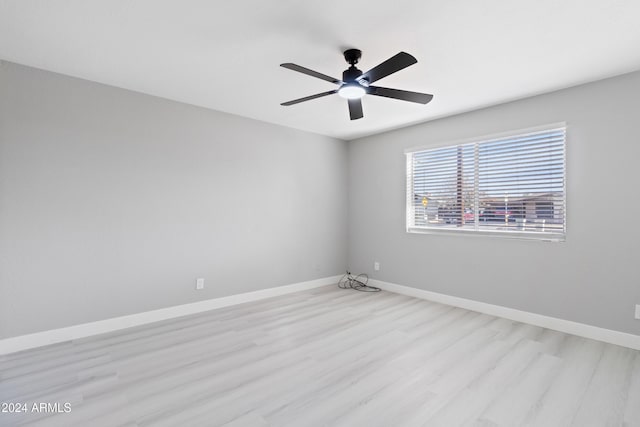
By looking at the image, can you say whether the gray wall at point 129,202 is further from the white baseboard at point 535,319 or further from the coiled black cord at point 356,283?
the white baseboard at point 535,319

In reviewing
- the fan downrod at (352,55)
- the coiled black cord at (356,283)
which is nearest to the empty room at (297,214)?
the fan downrod at (352,55)

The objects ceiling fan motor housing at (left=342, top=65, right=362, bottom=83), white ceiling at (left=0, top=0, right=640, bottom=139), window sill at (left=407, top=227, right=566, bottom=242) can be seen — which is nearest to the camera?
white ceiling at (left=0, top=0, right=640, bottom=139)

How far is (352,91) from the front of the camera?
244cm

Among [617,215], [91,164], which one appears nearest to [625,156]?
[617,215]

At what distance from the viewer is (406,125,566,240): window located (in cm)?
325

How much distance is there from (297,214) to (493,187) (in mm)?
2572

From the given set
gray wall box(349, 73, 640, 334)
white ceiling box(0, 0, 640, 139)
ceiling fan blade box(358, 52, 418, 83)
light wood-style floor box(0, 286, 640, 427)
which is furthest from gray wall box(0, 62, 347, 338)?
ceiling fan blade box(358, 52, 418, 83)

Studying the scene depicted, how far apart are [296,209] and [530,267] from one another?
9.69 feet

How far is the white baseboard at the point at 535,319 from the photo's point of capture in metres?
2.78

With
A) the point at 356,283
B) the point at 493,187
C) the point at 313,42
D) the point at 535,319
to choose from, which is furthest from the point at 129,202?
the point at 535,319

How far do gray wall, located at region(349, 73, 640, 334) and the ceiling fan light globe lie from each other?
205 cm

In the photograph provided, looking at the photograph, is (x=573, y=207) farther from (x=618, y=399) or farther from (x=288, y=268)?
(x=288, y=268)

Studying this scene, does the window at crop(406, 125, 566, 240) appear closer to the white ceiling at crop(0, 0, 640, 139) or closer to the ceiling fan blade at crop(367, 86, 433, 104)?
the white ceiling at crop(0, 0, 640, 139)

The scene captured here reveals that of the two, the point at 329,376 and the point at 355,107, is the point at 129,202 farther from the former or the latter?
the point at 329,376
